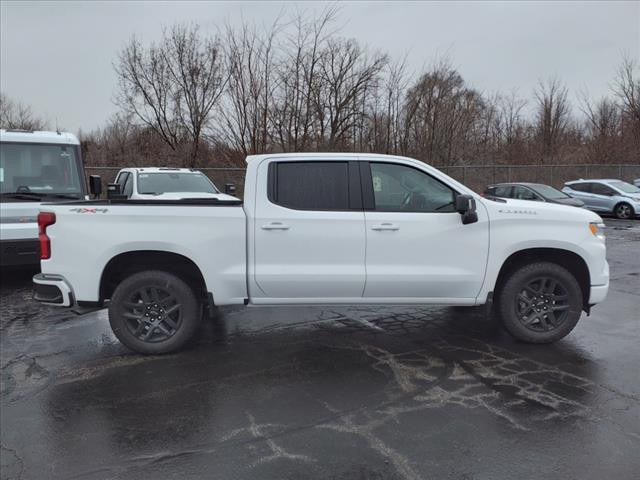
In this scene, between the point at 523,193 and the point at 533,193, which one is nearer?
the point at 533,193

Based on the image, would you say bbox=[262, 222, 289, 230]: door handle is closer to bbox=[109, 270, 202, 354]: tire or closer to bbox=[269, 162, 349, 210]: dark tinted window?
bbox=[269, 162, 349, 210]: dark tinted window

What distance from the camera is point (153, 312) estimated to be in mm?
5176

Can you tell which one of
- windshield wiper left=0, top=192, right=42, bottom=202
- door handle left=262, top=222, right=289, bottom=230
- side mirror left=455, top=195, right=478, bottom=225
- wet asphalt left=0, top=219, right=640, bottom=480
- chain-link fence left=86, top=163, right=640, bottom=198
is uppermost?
chain-link fence left=86, top=163, right=640, bottom=198

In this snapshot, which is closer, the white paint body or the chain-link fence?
the white paint body

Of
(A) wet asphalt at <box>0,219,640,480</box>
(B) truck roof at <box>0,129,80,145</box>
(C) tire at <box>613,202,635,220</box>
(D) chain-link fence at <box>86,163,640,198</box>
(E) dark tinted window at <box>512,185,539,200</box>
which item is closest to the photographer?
(A) wet asphalt at <box>0,219,640,480</box>

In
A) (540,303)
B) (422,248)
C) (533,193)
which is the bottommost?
(540,303)

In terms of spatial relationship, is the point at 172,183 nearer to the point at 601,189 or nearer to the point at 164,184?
the point at 164,184

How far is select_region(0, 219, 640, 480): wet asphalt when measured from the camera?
3.23 m

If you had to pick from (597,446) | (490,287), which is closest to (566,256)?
(490,287)

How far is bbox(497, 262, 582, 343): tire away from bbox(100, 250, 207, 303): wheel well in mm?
3076

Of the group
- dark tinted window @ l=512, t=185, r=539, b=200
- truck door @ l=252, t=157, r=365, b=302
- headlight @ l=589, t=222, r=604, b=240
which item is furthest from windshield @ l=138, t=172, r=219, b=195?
dark tinted window @ l=512, t=185, r=539, b=200

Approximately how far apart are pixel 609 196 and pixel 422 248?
18.8m

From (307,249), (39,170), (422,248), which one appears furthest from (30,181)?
(422,248)

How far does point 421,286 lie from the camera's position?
5.17 m
